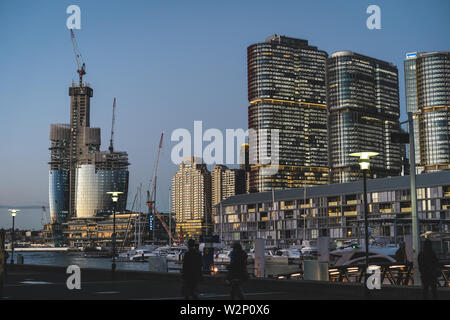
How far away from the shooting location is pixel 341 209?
561 feet

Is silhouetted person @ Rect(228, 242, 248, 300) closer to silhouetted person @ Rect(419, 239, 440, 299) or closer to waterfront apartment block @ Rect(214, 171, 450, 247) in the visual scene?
silhouetted person @ Rect(419, 239, 440, 299)

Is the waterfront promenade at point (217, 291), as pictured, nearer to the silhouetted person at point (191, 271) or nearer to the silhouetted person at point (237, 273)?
the silhouetted person at point (191, 271)

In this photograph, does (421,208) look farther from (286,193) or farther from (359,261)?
(359,261)

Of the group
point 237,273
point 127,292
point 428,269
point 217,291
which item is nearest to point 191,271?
point 237,273

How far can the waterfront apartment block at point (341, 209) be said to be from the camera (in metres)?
152

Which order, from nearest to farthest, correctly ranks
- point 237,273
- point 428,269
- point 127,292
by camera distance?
1. point 237,273
2. point 428,269
3. point 127,292

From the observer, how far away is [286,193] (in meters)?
189

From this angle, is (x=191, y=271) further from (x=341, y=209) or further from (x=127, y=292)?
(x=341, y=209)

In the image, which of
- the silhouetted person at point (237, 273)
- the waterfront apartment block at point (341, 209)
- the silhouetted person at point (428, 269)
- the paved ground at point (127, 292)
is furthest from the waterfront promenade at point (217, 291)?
the waterfront apartment block at point (341, 209)

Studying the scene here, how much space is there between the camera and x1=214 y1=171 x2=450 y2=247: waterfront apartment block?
498ft

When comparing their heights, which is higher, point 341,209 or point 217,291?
point 341,209

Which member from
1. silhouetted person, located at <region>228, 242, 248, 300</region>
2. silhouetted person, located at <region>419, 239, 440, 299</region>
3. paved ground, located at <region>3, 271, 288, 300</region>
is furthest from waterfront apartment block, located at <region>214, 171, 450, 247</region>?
silhouetted person, located at <region>228, 242, 248, 300</region>
